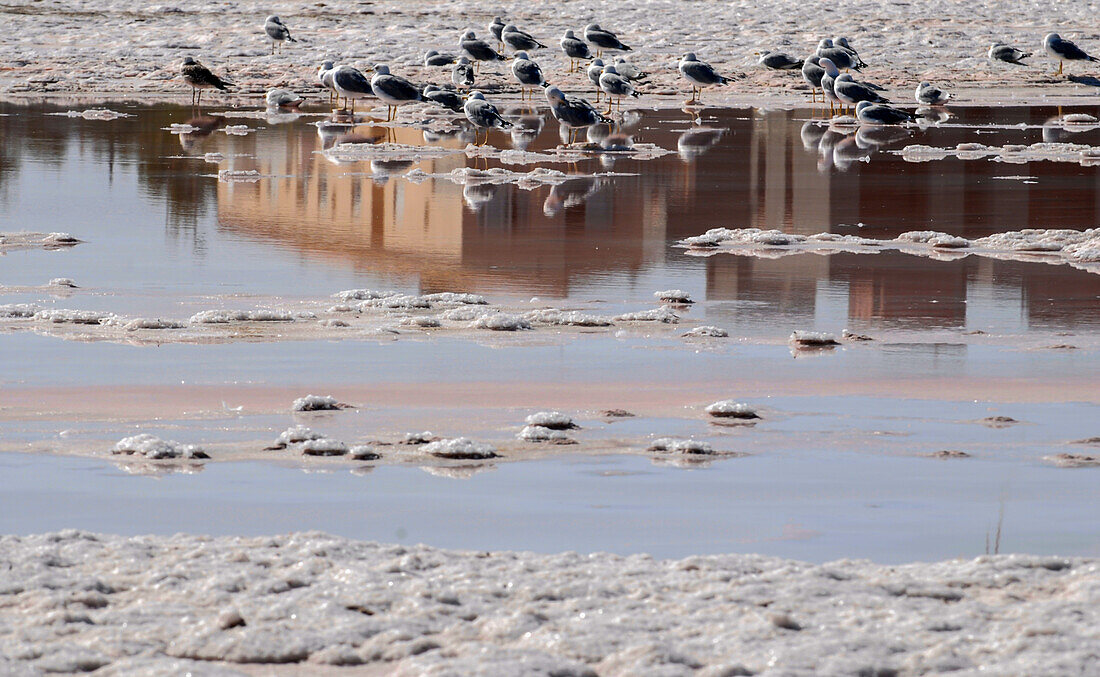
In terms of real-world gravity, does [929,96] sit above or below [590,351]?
above

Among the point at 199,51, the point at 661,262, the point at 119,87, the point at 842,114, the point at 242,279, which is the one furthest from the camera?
the point at 199,51

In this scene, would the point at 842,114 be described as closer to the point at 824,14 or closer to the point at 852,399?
the point at 824,14

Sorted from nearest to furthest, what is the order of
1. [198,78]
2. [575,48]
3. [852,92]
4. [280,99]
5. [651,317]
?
[651,317] < [852,92] < [280,99] < [198,78] < [575,48]

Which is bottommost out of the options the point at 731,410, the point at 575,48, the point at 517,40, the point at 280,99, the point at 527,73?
the point at 731,410

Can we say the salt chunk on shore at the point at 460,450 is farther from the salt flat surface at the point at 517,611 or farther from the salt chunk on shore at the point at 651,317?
the salt chunk on shore at the point at 651,317

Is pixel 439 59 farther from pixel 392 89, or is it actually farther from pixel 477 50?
pixel 392 89

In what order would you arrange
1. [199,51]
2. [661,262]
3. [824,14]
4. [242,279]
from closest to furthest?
[242,279], [661,262], [199,51], [824,14]

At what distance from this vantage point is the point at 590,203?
12.9 metres

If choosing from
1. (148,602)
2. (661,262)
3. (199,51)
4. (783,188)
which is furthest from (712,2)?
(148,602)

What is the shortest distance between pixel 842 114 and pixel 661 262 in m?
15.2

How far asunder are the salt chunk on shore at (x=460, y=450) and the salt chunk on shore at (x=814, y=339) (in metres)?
2.44

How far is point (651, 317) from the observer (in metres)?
8.08

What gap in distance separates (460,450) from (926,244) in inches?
236

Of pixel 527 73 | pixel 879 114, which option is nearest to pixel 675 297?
pixel 879 114
